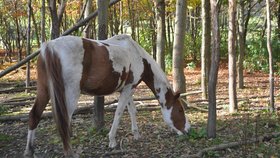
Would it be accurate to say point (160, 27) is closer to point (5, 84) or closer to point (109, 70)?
point (109, 70)

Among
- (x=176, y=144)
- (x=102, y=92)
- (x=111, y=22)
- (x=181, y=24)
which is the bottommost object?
(x=176, y=144)

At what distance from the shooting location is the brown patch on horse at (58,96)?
534cm

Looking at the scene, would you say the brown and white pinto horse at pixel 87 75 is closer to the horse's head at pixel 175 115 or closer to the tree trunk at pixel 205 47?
the horse's head at pixel 175 115

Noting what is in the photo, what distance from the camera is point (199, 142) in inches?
245

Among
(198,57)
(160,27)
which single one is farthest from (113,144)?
(198,57)

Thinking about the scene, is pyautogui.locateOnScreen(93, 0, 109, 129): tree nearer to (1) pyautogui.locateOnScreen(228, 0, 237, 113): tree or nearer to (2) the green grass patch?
(2) the green grass patch

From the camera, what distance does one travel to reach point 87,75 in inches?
227

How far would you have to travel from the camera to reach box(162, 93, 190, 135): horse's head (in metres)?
6.78

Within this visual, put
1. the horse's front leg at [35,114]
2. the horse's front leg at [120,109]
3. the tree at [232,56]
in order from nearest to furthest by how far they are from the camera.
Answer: the horse's front leg at [35,114], the horse's front leg at [120,109], the tree at [232,56]

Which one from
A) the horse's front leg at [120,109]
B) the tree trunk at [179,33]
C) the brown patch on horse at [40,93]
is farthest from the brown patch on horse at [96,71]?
the tree trunk at [179,33]

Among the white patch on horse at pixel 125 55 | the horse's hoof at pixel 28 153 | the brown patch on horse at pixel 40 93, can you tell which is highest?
the white patch on horse at pixel 125 55

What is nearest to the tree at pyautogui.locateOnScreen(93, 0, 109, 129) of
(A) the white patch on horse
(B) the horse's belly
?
(A) the white patch on horse

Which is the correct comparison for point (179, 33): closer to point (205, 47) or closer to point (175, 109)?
point (205, 47)

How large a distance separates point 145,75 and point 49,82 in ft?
6.39
